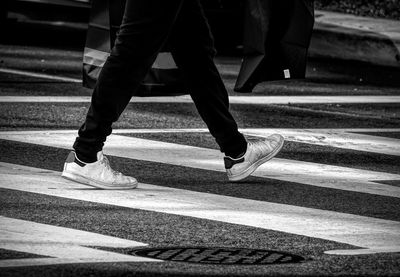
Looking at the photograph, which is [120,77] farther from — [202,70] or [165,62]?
[165,62]

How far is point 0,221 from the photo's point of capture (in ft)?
19.5

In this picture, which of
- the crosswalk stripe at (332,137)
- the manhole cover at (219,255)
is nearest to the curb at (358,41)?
the crosswalk stripe at (332,137)

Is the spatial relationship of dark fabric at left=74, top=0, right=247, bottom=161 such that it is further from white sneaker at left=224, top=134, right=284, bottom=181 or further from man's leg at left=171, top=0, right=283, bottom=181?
white sneaker at left=224, top=134, right=284, bottom=181

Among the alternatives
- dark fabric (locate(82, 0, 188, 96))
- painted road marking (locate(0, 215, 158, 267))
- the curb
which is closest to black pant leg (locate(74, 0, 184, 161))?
dark fabric (locate(82, 0, 188, 96))

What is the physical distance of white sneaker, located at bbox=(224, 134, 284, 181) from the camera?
7238 millimetres

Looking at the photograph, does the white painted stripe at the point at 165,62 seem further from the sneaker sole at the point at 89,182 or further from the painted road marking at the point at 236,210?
the sneaker sole at the point at 89,182

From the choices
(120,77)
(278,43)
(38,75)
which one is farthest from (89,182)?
(38,75)

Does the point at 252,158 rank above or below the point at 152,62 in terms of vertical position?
below

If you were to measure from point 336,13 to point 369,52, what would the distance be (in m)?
2.34

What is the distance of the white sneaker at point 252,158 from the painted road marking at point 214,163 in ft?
0.46

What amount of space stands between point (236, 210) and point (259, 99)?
4762 mm

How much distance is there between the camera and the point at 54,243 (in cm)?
550

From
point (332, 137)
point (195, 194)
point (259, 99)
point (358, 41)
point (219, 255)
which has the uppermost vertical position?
point (219, 255)

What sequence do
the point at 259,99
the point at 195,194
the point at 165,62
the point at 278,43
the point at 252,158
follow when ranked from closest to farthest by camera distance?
the point at 195,194 → the point at 252,158 → the point at 278,43 → the point at 165,62 → the point at 259,99
